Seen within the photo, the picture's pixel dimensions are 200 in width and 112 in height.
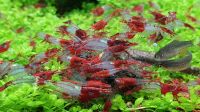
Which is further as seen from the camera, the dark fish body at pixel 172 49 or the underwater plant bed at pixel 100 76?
the dark fish body at pixel 172 49

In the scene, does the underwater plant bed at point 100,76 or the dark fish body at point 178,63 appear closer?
the underwater plant bed at point 100,76

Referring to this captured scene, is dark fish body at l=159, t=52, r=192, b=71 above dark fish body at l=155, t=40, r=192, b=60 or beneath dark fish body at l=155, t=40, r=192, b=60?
beneath

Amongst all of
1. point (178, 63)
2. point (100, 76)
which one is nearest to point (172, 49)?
point (178, 63)

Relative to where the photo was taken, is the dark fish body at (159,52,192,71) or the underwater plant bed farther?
the dark fish body at (159,52,192,71)

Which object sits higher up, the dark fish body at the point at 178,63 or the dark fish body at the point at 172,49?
the dark fish body at the point at 172,49
